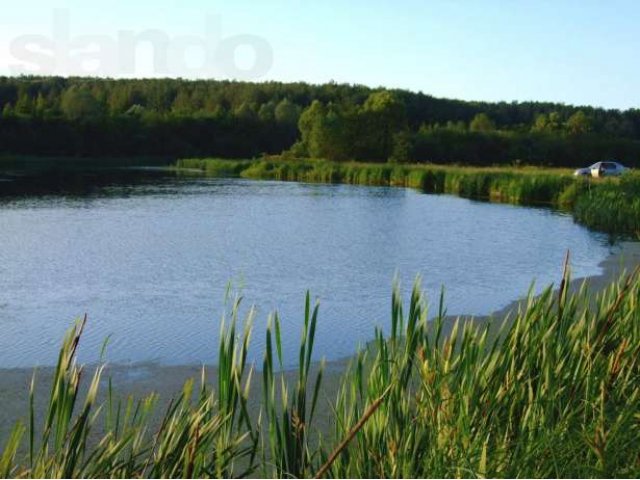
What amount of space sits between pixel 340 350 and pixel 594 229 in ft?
44.2

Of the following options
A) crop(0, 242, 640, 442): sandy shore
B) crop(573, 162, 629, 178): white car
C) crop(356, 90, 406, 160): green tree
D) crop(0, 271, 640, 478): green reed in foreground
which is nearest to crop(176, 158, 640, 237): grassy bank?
crop(573, 162, 629, 178): white car

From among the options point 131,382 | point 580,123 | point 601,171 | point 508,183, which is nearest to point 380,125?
point 580,123

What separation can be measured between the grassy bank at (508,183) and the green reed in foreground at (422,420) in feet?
34.0

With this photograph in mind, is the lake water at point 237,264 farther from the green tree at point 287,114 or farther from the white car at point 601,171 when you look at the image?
the green tree at point 287,114

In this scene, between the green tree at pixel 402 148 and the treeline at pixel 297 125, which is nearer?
the green tree at pixel 402 148

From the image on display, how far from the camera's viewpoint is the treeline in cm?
5281

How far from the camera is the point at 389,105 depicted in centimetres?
5419

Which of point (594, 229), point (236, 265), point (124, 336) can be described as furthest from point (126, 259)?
point (594, 229)

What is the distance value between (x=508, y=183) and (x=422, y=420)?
1031 inches

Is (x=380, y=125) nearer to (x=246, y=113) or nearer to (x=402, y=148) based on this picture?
(x=402, y=148)

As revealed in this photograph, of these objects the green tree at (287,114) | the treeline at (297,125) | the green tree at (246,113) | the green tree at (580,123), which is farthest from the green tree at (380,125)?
the green tree at (246,113)

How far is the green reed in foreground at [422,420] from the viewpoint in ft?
8.36

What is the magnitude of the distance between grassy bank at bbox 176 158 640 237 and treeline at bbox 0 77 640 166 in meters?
9.95

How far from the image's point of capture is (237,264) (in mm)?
12758
